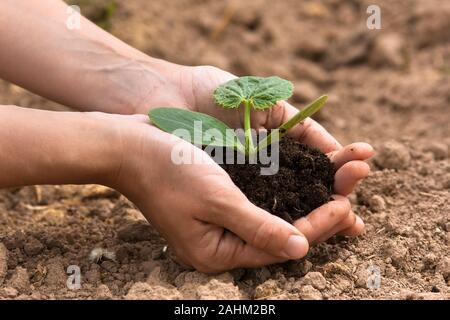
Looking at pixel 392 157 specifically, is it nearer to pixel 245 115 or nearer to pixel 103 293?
pixel 245 115

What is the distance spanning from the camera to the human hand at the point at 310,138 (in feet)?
5.45

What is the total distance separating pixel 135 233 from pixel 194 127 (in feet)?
1.14

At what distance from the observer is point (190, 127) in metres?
1.74

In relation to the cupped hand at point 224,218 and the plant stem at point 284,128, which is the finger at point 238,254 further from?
the plant stem at point 284,128

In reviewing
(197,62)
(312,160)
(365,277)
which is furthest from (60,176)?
(197,62)

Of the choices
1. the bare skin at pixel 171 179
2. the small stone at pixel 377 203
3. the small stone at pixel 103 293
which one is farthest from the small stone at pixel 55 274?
the small stone at pixel 377 203

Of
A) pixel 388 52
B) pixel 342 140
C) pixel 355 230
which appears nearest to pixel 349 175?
pixel 355 230

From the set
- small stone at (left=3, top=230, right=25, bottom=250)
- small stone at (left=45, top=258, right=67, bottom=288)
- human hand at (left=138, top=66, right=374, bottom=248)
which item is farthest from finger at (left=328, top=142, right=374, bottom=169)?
small stone at (left=3, top=230, right=25, bottom=250)

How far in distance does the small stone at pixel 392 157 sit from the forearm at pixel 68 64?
75cm

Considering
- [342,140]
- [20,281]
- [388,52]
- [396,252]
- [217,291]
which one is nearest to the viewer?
[217,291]

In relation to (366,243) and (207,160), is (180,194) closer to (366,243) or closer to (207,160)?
(207,160)

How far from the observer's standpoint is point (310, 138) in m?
1.94
